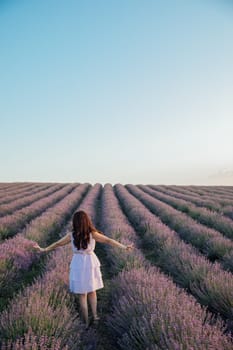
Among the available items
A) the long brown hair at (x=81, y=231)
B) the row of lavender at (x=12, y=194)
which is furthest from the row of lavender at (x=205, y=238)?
the row of lavender at (x=12, y=194)

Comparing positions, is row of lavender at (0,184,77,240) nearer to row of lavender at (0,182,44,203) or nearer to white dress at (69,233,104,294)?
row of lavender at (0,182,44,203)

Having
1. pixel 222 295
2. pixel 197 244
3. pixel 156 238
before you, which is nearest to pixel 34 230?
pixel 156 238

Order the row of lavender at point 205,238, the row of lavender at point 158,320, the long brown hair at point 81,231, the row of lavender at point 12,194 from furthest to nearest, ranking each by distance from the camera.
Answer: the row of lavender at point 12,194 < the row of lavender at point 205,238 < the long brown hair at point 81,231 < the row of lavender at point 158,320

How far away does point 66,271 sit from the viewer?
536 cm

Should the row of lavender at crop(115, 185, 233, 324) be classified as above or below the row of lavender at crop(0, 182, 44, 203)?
below

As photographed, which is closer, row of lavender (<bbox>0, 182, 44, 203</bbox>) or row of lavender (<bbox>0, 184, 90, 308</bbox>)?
row of lavender (<bbox>0, 184, 90, 308</bbox>)

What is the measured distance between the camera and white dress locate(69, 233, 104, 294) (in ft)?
14.6

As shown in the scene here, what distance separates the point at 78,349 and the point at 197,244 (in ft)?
18.5

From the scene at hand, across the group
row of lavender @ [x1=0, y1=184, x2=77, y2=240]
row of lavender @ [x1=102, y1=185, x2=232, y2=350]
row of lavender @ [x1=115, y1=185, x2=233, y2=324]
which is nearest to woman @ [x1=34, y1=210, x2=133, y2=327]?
row of lavender @ [x1=102, y1=185, x2=232, y2=350]

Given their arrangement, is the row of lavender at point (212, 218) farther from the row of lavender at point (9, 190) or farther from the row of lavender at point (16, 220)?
the row of lavender at point (9, 190)

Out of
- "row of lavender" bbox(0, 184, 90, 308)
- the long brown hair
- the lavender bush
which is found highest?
the long brown hair

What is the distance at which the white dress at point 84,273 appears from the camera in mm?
4438

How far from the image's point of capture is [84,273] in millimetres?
4480

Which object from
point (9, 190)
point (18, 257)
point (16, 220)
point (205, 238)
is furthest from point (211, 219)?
point (9, 190)
